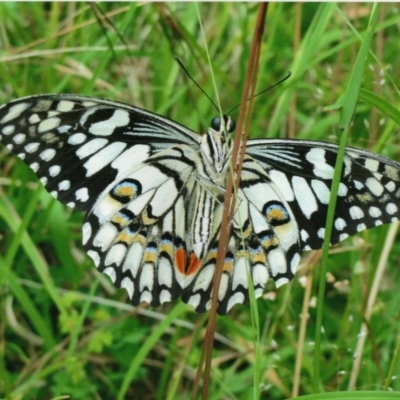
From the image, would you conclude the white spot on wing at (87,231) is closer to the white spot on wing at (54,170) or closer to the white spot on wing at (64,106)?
the white spot on wing at (54,170)

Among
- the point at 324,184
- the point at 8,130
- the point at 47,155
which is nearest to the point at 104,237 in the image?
the point at 47,155

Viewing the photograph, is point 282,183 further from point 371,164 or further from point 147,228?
point 147,228

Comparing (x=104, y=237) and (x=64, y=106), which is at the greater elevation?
(x=64, y=106)

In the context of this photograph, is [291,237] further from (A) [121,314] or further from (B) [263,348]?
Result: (A) [121,314]

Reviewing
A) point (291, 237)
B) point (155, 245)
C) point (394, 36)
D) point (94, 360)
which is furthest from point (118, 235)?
point (394, 36)

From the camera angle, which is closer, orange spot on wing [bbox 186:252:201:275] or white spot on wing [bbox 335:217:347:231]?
white spot on wing [bbox 335:217:347:231]

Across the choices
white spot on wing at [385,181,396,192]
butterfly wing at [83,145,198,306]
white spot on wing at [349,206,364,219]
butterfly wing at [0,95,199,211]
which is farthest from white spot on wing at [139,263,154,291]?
white spot on wing at [385,181,396,192]

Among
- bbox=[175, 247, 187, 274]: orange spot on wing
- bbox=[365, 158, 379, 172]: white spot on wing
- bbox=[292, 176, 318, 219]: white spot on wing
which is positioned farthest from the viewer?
bbox=[175, 247, 187, 274]: orange spot on wing

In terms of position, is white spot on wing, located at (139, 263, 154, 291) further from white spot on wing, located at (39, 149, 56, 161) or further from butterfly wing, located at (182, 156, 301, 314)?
white spot on wing, located at (39, 149, 56, 161)
